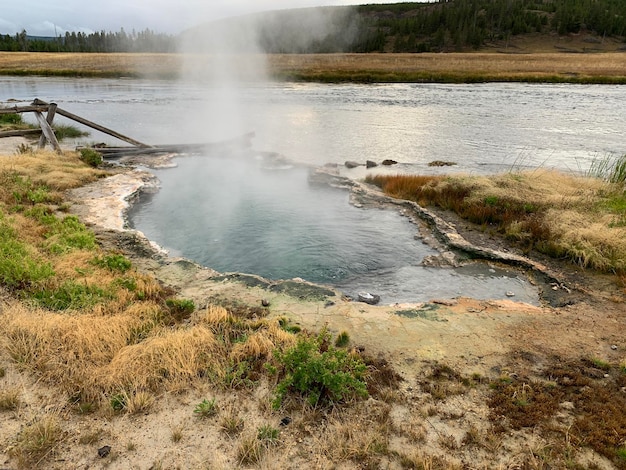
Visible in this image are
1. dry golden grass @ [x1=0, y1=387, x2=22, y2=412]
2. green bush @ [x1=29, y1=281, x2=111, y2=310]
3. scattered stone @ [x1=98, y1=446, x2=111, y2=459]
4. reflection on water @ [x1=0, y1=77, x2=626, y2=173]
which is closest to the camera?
scattered stone @ [x1=98, y1=446, x2=111, y2=459]

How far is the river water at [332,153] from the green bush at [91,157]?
2.89m

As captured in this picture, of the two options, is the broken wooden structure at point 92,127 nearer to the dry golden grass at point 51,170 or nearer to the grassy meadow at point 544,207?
the dry golden grass at point 51,170

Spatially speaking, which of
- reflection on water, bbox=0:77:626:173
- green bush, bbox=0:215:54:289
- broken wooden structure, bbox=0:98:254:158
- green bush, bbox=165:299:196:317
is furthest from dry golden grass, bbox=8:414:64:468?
reflection on water, bbox=0:77:626:173

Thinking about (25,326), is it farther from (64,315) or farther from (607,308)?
(607,308)

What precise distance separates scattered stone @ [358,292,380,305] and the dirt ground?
488mm

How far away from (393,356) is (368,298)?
2121 millimetres

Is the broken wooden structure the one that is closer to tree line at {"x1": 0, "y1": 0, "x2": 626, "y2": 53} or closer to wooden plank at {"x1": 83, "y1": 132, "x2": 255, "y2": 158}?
wooden plank at {"x1": 83, "y1": 132, "x2": 255, "y2": 158}

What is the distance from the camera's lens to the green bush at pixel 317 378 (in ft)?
15.9

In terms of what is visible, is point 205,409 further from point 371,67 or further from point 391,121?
point 371,67

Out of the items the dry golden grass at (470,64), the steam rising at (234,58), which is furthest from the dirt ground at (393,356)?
the dry golden grass at (470,64)

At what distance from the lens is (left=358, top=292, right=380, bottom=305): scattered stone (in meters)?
7.90

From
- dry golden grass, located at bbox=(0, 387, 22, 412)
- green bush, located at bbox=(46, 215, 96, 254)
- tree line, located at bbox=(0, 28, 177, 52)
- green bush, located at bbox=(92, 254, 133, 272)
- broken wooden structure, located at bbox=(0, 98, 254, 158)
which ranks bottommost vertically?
dry golden grass, located at bbox=(0, 387, 22, 412)

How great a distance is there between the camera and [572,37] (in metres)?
107

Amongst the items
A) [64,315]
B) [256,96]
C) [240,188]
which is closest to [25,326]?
[64,315]
